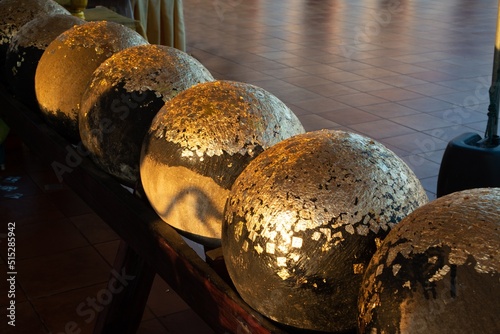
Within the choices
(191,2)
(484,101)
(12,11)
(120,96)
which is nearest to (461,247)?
(120,96)

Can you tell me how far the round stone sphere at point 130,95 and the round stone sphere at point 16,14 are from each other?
680mm

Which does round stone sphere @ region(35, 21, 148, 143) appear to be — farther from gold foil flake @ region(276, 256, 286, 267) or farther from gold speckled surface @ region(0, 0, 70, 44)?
gold foil flake @ region(276, 256, 286, 267)

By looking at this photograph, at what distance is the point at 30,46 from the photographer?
6.03ft

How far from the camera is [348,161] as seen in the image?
947mm

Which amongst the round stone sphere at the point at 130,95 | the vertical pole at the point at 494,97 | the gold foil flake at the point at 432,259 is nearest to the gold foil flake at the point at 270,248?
the gold foil flake at the point at 432,259

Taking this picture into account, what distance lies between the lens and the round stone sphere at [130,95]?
4.66ft

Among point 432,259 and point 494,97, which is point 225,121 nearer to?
point 432,259

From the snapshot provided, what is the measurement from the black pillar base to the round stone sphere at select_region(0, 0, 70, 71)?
124 centimetres

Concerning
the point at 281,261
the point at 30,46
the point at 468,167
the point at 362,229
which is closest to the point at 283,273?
the point at 281,261

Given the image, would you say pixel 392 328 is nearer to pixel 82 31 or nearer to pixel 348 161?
pixel 348 161

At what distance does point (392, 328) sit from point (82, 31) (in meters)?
1.14

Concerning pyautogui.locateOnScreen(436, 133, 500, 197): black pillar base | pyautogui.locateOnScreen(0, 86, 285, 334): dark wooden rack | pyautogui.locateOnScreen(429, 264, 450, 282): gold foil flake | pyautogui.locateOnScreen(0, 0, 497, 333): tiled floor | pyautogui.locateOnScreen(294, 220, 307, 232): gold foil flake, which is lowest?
pyautogui.locateOnScreen(0, 0, 497, 333): tiled floor

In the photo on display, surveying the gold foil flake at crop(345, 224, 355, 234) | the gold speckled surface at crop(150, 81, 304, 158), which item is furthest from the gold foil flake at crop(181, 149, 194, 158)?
the gold foil flake at crop(345, 224, 355, 234)

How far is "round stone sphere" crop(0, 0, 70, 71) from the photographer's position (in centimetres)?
205
